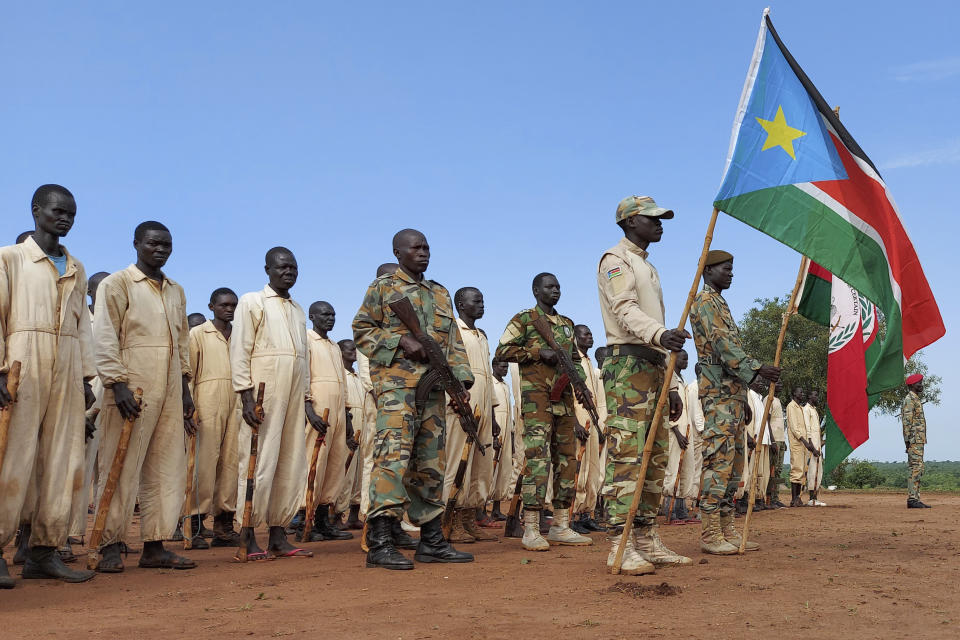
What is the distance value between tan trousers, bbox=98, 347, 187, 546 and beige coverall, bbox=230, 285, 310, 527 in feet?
2.13

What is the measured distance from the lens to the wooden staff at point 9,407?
18.0 ft

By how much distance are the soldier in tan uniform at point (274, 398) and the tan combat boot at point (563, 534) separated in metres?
2.54

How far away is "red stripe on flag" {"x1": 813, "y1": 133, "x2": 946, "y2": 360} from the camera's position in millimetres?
6695

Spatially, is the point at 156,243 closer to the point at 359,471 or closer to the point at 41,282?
the point at 41,282

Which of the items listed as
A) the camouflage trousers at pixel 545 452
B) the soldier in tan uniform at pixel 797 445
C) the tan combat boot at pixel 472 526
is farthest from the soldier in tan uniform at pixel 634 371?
the soldier in tan uniform at pixel 797 445

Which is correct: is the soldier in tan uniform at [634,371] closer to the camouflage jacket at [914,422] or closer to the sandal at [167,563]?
the sandal at [167,563]

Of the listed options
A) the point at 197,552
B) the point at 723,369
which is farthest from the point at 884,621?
the point at 197,552

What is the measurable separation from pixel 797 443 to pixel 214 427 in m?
13.3

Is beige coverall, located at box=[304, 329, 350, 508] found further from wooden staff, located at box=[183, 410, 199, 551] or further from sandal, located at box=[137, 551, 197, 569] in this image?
sandal, located at box=[137, 551, 197, 569]

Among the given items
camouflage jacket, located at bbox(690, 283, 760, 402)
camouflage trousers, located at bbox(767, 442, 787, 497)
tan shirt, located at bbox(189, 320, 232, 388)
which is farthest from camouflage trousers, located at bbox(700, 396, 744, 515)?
camouflage trousers, located at bbox(767, 442, 787, 497)

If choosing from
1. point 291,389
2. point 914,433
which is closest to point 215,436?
point 291,389

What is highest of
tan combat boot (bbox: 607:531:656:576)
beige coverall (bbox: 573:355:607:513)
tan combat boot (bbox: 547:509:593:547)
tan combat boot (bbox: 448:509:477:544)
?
beige coverall (bbox: 573:355:607:513)

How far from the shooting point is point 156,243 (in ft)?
22.5

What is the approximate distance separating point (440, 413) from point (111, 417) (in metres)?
2.58
